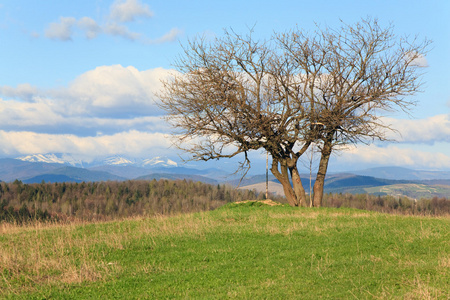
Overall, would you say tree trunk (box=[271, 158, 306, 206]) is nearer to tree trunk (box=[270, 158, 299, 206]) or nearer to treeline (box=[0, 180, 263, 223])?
tree trunk (box=[270, 158, 299, 206])

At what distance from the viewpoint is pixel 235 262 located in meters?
15.7

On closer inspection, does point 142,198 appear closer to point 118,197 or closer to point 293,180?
point 118,197

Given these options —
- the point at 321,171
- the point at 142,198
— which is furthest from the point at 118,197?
the point at 321,171

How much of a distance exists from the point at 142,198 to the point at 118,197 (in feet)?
35.8

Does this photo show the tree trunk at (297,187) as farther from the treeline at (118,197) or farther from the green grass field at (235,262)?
the treeline at (118,197)

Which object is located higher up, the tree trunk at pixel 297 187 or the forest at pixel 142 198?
the tree trunk at pixel 297 187

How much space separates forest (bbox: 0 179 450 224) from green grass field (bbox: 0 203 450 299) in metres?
129

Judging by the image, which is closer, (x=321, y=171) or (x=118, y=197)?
(x=321, y=171)

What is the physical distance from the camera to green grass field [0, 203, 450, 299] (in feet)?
40.1

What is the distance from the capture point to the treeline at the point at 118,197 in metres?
154

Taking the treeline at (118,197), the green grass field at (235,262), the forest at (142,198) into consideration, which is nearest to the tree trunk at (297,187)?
the green grass field at (235,262)

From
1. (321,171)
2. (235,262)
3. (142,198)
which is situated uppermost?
(321,171)

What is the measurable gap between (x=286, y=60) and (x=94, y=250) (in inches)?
917

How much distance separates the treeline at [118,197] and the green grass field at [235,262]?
411 ft
